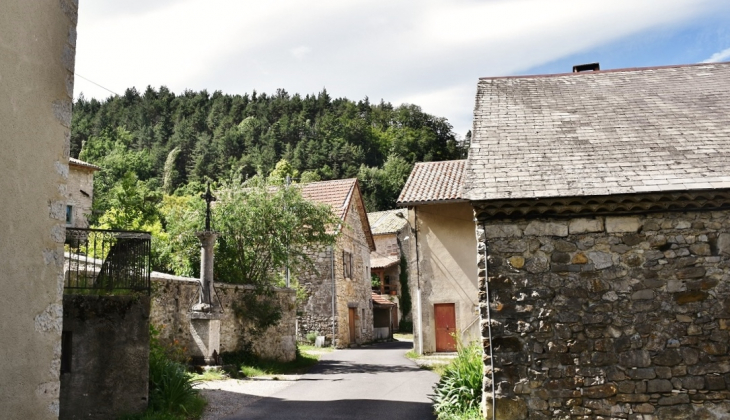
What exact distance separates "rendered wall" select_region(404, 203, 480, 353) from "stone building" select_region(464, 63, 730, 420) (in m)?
11.0

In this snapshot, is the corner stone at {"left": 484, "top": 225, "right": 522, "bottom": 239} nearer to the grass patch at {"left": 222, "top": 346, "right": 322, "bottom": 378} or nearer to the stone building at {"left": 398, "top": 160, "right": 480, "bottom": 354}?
the grass patch at {"left": 222, "top": 346, "right": 322, "bottom": 378}

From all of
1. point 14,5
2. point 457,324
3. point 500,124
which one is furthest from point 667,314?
point 457,324

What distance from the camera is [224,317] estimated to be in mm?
16375

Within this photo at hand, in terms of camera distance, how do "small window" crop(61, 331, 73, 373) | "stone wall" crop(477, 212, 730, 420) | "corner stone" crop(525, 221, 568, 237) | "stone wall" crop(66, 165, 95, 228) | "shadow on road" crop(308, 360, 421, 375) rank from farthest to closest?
"stone wall" crop(66, 165, 95, 228)
"shadow on road" crop(308, 360, 421, 375)
"small window" crop(61, 331, 73, 373)
"corner stone" crop(525, 221, 568, 237)
"stone wall" crop(477, 212, 730, 420)

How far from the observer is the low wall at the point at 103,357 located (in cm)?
902

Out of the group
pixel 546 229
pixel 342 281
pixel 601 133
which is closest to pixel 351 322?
pixel 342 281

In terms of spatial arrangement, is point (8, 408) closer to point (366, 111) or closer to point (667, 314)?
point (667, 314)

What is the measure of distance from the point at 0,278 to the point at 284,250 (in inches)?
518

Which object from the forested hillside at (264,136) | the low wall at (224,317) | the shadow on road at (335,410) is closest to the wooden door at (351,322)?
the low wall at (224,317)

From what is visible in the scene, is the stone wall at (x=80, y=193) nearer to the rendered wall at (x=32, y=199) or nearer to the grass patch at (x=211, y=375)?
the grass patch at (x=211, y=375)

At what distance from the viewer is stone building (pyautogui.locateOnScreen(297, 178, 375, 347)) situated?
2595 cm

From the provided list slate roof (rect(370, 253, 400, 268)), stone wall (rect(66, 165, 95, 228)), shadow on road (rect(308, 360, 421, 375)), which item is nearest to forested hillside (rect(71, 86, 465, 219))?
slate roof (rect(370, 253, 400, 268))

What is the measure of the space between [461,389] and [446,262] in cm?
1053

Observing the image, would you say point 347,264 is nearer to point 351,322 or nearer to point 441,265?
point 351,322
